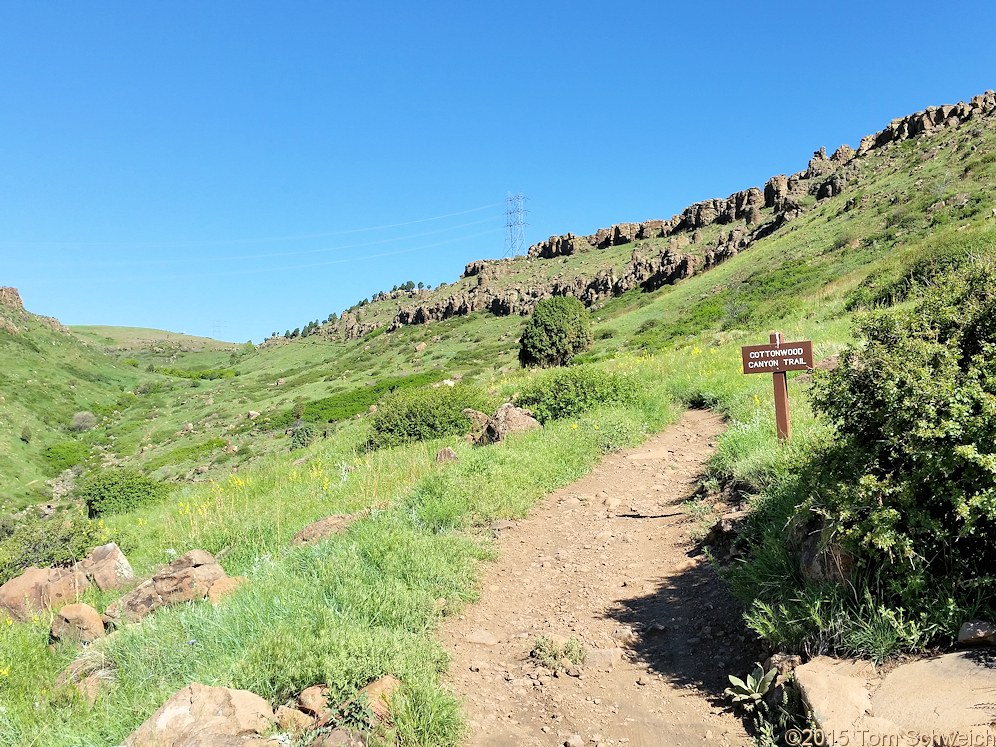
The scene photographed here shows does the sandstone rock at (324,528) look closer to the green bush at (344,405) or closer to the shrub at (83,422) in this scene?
the green bush at (344,405)

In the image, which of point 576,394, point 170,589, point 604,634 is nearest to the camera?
point 604,634

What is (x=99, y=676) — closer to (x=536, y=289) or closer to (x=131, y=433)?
(x=131, y=433)

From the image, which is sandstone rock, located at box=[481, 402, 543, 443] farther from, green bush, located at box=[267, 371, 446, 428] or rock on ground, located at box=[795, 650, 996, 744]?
green bush, located at box=[267, 371, 446, 428]

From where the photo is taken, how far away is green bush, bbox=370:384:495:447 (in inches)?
512

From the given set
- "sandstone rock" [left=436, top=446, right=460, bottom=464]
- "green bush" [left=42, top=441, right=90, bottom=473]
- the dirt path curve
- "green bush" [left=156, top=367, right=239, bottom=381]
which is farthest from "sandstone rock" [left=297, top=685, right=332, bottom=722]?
"green bush" [left=156, top=367, right=239, bottom=381]

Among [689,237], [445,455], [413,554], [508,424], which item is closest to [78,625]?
[413,554]

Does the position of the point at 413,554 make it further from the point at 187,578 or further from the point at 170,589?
the point at 170,589

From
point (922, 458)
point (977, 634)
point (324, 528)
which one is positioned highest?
point (922, 458)

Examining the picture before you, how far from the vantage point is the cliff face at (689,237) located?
6450cm

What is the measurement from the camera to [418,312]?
11475 cm

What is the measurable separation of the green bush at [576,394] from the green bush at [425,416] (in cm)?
155

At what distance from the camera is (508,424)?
11062 millimetres
